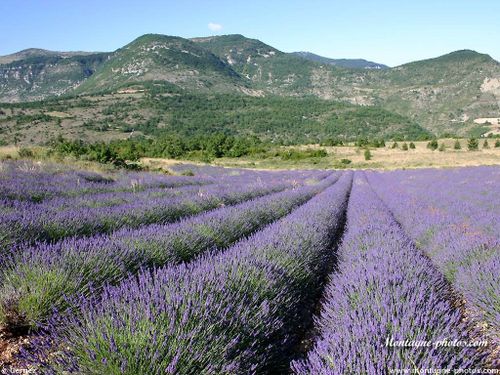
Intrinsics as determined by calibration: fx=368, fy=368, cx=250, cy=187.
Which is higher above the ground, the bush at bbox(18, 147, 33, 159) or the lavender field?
the bush at bbox(18, 147, 33, 159)

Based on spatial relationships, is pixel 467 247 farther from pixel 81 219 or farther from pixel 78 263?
pixel 81 219

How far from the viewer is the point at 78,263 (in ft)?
9.73

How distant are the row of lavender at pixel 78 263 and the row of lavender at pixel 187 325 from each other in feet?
0.74

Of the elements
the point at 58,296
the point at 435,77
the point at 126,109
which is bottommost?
the point at 58,296

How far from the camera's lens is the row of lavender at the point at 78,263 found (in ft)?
8.45

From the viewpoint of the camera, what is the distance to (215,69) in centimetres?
18688

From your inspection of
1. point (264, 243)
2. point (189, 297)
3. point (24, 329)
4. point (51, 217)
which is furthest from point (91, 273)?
point (51, 217)

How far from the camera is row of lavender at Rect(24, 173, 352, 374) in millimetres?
1655

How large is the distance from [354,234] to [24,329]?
415cm

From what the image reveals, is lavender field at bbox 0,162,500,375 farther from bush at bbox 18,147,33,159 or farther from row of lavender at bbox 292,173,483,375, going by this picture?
bush at bbox 18,147,33,159

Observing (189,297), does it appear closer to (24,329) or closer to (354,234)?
(24,329)

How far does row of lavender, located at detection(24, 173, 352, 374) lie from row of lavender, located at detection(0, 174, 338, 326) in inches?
8.9

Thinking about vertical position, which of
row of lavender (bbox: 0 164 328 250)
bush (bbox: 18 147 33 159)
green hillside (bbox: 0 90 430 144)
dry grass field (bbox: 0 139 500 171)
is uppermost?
green hillside (bbox: 0 90 430 144)

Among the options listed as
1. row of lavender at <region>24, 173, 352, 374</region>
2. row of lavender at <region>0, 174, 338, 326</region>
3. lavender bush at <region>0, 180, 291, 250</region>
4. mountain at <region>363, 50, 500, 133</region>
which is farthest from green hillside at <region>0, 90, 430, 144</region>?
row of lavender at <region>24, 173, 352, 374</region>
